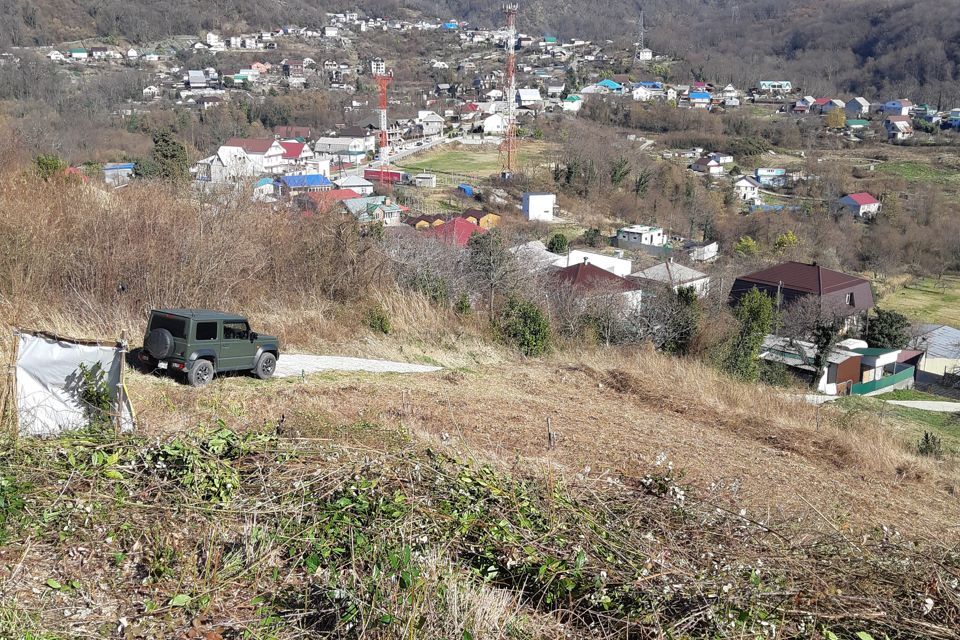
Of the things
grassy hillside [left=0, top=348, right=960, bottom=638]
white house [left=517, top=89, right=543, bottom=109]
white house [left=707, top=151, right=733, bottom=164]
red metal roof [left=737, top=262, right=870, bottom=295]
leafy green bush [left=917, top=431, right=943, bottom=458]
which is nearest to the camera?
grassy hillside [left=0, top=348, right=960, bottom=638]

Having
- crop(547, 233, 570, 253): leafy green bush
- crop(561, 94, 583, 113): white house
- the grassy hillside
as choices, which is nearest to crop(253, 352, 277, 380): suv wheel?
the grassy hillside

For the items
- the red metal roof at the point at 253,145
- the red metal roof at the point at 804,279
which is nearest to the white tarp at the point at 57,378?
the red metal roof at the point at 804,279

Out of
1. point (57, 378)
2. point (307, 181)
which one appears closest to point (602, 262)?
point (307, 181)

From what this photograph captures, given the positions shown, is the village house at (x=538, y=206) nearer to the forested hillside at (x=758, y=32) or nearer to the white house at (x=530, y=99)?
the white house at (x=530, y=99)

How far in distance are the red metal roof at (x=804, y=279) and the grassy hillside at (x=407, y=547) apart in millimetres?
21569

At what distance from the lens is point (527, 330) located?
10648 mm

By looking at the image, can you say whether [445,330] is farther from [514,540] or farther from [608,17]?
[608,17]

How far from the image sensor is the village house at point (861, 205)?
142 feet

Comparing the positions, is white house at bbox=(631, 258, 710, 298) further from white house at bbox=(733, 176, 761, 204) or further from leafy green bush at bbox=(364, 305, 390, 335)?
white house at bbox=(733, 176, 761, 204)

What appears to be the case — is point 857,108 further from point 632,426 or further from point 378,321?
point 632,426

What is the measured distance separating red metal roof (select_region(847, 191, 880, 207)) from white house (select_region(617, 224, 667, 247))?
15.7 m

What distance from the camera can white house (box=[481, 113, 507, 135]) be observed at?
204 ft

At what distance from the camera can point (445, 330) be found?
35.2 feet

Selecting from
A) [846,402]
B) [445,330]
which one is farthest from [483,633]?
[846,402]
